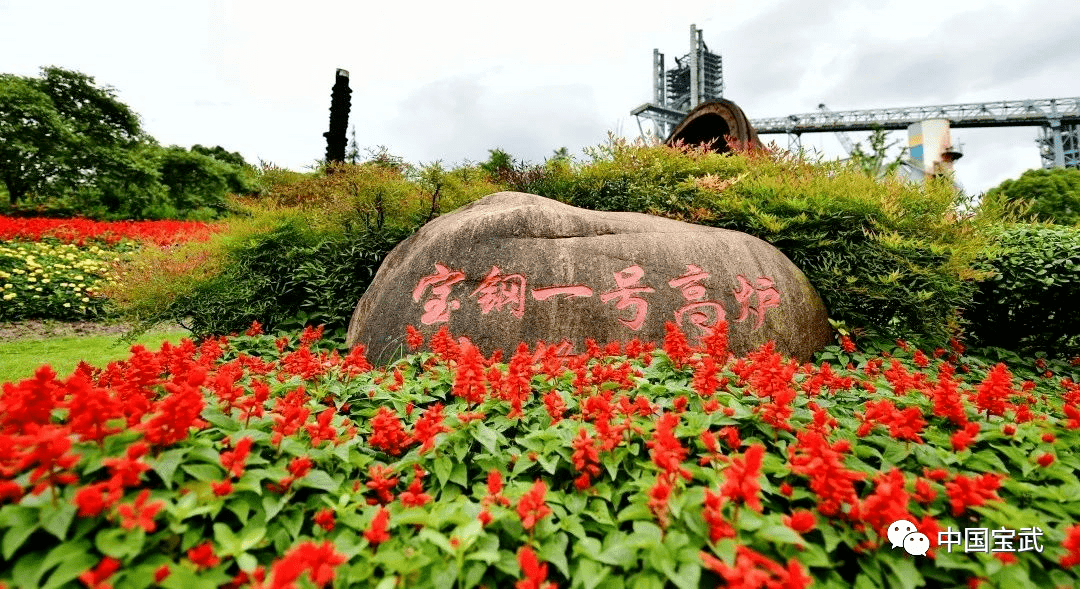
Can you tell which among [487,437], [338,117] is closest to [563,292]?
[487,437]

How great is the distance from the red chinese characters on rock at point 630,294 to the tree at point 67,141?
18545 millimetres

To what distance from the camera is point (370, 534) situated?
1.33 m

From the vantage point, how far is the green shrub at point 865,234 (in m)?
4.71

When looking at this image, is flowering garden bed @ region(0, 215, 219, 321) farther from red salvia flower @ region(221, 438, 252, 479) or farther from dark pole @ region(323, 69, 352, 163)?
red salvia flower @ region(221, 438, 252, 479)

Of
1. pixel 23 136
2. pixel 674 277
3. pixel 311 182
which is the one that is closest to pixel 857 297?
pixel 674 277

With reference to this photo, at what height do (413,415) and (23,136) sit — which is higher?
(23,136)

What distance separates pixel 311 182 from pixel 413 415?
4.90 metres

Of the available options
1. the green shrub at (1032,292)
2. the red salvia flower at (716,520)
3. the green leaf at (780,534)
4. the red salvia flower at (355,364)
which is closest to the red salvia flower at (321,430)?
the red salvia flower at (355,364)

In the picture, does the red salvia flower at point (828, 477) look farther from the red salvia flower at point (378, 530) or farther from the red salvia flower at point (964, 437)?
the red salvia flower at point (378, 530)

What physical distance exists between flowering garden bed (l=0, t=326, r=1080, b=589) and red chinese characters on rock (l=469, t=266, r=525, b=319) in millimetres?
1575

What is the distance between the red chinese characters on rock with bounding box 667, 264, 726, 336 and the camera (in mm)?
4004

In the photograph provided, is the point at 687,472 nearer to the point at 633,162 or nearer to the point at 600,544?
the point at 600,544

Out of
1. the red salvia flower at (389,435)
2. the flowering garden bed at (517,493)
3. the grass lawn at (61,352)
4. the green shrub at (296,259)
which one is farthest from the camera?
the grass lawn at (61,352)

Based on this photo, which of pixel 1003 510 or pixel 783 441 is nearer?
pixel 1003 510
